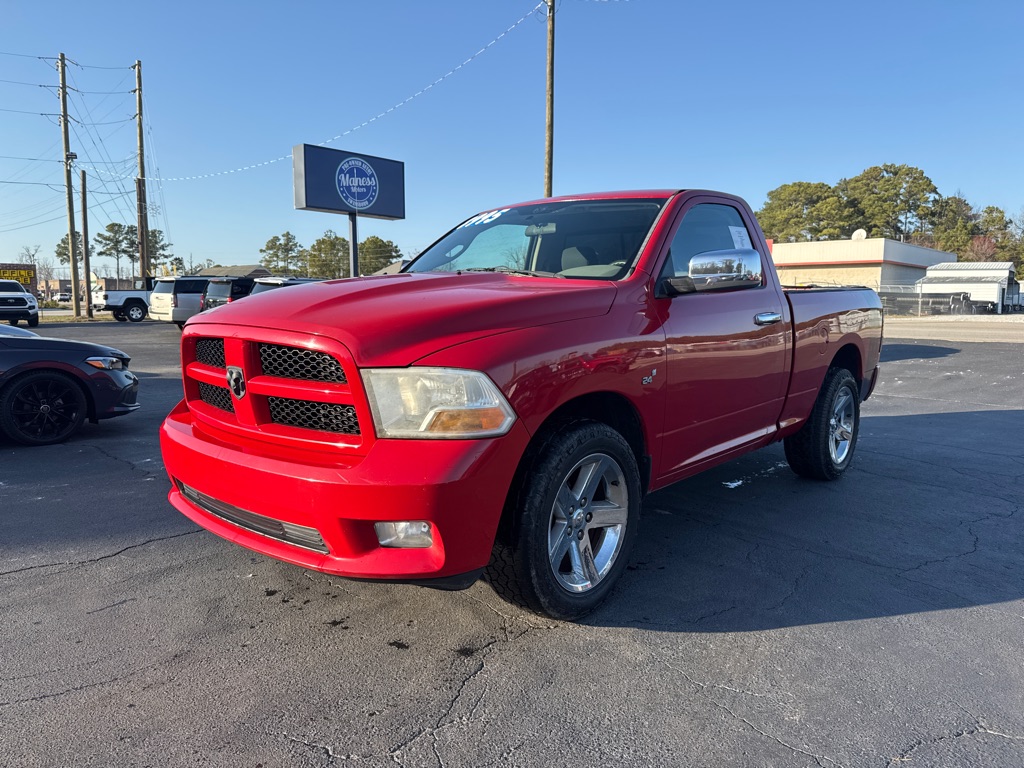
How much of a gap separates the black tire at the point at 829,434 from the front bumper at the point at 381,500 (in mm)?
3214

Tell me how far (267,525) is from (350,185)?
58.3 feet

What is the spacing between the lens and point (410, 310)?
269cm

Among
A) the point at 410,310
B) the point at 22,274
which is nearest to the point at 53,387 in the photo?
the point at 410,310

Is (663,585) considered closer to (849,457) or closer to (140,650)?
(140,650)

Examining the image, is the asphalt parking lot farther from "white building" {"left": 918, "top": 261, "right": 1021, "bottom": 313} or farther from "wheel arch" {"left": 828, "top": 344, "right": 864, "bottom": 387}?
"white building" {"left": 918, "top": 261, "right": 1021, "bottom": 313}

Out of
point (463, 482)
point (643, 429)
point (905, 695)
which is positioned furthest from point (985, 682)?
point (463, 482)

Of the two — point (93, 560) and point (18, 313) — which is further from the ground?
point (18, 313)

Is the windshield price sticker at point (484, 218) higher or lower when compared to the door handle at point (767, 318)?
higher

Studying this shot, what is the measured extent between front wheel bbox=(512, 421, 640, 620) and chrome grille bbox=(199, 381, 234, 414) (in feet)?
4.38

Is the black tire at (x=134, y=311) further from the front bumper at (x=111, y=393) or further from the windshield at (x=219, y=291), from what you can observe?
the front bumper at (x=111, y=393)

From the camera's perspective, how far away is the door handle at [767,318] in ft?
13.3

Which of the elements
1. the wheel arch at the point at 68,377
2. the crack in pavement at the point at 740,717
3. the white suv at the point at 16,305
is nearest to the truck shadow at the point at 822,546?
the crack in pavement at the point at 740,717

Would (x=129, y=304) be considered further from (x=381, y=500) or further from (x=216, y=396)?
(x=381, y=500)

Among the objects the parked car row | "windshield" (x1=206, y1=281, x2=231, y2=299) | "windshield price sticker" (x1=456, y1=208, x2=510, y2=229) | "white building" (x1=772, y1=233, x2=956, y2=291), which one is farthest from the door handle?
"white building" (x1=772, y1=233, x2=956, y2=291)
